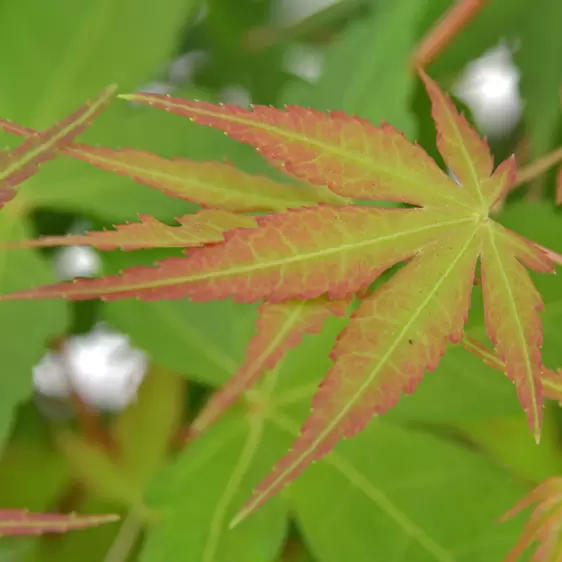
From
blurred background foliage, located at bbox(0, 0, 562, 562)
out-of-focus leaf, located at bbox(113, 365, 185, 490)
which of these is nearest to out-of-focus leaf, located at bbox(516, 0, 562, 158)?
blurred background foliage, located at bbox(0, 0, 562, 562)

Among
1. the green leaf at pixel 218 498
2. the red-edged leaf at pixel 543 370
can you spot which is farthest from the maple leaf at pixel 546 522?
the green leaf at pixel 218 498

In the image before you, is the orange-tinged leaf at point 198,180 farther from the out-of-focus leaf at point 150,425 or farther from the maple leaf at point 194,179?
Result: the out-of-focus leaf at point 150,425

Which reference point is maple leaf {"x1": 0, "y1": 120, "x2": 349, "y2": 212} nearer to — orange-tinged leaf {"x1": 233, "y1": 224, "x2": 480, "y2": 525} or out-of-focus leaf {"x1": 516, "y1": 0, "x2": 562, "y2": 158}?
orange-tinged leaf {"x1": 233, "y1": 224, "x2": 480, "y2": 525}

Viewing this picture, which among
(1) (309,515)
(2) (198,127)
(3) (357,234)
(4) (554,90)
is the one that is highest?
(4) (554,90)

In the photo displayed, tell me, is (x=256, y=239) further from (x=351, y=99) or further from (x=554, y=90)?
(x=554, y=90)

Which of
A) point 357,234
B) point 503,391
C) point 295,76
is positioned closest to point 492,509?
point 503,391

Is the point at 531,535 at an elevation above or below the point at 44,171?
below
